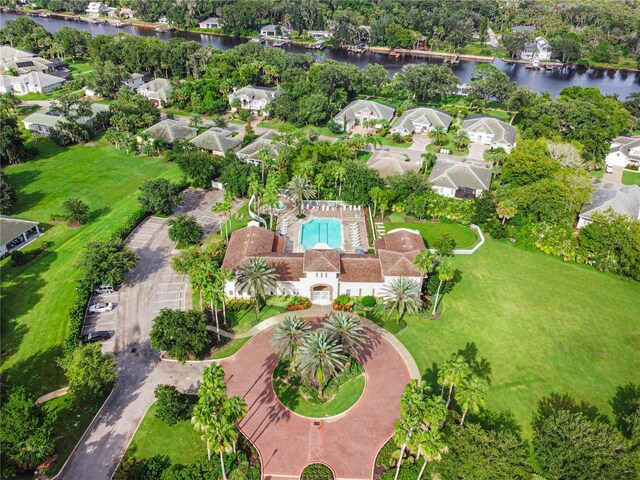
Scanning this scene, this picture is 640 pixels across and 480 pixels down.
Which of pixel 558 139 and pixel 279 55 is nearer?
pixel 558 139

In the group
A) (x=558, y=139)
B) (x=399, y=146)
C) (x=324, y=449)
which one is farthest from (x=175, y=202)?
(x=558, y=139)

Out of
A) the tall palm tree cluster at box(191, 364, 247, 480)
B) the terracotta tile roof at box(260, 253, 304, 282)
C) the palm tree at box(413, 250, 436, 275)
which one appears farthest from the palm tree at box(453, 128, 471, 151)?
the tall palm tree cluster at box(191, 364, 247, 480)

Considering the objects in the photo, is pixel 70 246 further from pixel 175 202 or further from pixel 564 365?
pixel 564 365

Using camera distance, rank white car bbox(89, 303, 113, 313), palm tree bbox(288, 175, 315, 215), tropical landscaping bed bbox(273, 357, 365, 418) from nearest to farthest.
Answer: tropical landscaping bed bbox(273, 357, 365, 418) < white car bbox(89, 303, 113, 313) < palm tree bbox(288, 175, 315, 215)

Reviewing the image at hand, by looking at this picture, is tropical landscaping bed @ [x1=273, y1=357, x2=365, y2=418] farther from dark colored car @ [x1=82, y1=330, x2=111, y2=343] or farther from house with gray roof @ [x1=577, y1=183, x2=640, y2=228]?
house with gray roof @ [x1=577, y1=183, x2=640, y2=228]

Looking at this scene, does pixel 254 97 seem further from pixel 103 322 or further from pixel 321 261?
pixel 103 322

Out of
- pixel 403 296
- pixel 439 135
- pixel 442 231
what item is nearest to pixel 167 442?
pixel 403 296

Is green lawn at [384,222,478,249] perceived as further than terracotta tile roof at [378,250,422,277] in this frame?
Yes


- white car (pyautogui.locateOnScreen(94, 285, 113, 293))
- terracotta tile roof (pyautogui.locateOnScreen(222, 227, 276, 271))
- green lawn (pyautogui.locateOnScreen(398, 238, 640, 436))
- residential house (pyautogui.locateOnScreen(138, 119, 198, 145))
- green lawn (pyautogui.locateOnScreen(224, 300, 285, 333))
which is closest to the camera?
green lawn (pyautogui.locateOnScreen(398, 238, 640, 436))
